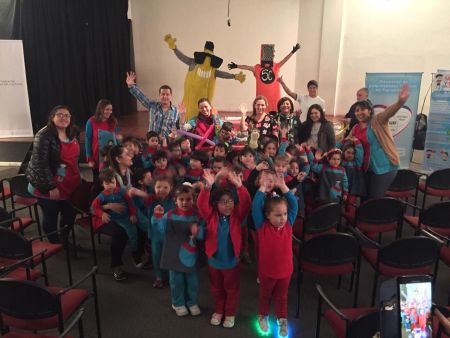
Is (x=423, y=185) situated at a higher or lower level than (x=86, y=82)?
lower

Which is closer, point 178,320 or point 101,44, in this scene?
point 178,320

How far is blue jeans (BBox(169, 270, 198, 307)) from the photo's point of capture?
2504 mm

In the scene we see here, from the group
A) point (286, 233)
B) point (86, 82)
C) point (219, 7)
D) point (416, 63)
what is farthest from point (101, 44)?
point (286, 233)

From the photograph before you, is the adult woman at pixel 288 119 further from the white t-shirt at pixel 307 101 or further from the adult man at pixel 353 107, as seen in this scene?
the adult man at pixel 353 107

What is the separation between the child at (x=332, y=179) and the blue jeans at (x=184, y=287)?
1.64 metres

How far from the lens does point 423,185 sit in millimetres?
4238

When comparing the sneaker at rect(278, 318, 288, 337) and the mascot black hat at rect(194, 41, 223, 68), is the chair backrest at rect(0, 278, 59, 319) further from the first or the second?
the mascot black hat at rect(194, 41, 223, 68)

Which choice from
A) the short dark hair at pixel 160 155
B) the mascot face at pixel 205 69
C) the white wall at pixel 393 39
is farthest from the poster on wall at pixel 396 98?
the short dark hair at pixel 160 155

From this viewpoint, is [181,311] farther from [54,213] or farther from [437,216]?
[437,216]

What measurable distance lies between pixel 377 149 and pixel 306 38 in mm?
6569

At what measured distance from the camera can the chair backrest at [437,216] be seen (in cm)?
287

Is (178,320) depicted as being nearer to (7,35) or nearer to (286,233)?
(286,233)

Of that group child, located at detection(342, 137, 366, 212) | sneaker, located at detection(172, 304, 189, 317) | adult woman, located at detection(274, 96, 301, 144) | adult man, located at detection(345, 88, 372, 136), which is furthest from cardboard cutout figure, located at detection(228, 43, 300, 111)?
sneaker, located at detection(172, 304, 189, 317)

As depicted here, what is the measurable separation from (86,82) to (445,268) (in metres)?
7.91
